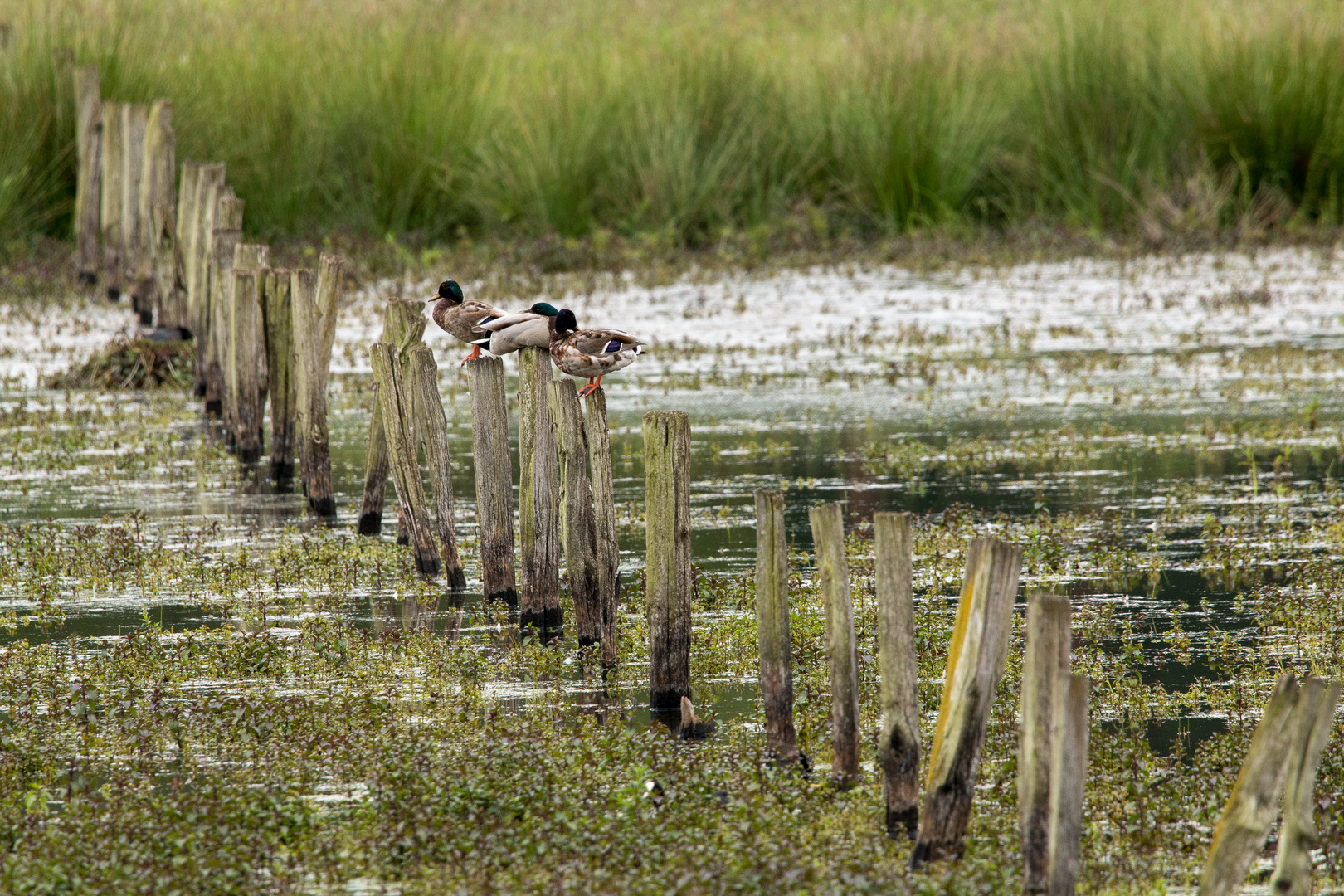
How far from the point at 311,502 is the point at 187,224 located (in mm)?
4845

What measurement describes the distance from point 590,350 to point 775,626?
184cm

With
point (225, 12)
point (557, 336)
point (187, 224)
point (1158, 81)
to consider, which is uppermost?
point (225, 12)

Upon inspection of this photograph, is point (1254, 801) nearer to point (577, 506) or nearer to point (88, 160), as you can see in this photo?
point (577, 506)

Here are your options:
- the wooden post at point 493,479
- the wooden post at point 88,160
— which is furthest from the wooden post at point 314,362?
the wooden post at point 88,160

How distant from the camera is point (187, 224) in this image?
14.9 m

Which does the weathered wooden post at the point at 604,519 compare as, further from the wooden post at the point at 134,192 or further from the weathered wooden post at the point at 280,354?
the wooden post at the point at 134,192

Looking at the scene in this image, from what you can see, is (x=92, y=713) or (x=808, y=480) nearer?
(x=92, y=713)

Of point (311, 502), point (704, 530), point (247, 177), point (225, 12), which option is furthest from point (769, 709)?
point (225, 12)

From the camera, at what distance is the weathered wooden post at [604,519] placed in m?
7.47

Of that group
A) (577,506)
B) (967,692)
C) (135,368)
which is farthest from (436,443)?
(135,368)

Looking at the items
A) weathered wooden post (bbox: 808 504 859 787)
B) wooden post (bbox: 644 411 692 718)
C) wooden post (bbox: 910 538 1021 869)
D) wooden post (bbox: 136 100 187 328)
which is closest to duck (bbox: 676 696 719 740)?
wooden post (bbox: 644 411 692 718)

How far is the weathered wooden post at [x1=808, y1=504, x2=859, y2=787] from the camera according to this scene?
19.5 ft

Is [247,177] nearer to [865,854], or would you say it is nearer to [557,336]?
[557,336]

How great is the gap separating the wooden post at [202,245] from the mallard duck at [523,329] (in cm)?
642
